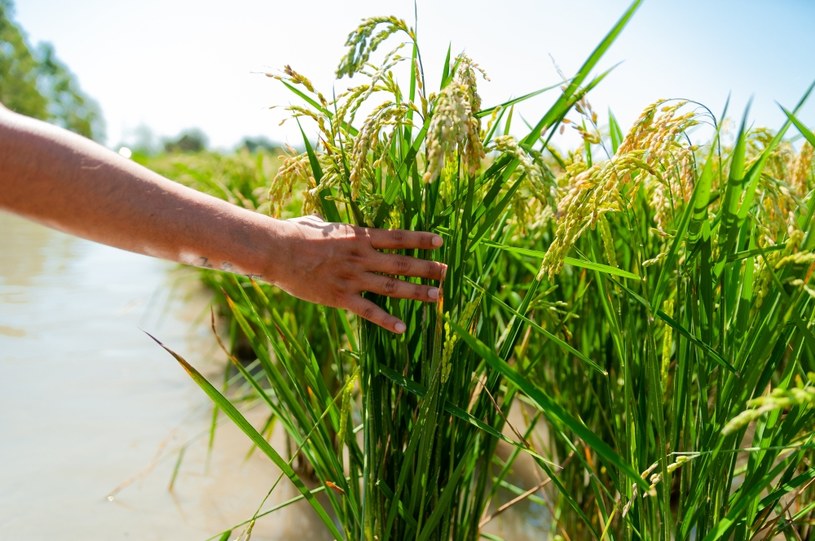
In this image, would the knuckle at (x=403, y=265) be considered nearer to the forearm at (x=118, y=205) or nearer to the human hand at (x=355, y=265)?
the human hand at (x=355, y=265)

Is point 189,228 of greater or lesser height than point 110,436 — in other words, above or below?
above

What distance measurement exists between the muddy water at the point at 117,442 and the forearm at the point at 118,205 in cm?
118

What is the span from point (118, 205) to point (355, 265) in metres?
0.44

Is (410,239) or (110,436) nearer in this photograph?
(410,239)

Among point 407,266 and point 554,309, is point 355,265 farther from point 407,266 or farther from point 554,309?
point 554,309

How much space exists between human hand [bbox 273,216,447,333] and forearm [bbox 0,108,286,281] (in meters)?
0.04

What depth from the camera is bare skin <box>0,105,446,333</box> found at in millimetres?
1058

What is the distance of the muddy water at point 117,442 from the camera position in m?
2.02

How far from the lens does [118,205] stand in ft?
3.53

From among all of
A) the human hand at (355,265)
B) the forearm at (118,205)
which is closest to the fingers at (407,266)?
the human hand at (355,265)

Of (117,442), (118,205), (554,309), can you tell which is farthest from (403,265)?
(117,442)

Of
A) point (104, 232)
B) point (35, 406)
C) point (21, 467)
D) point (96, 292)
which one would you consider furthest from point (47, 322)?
point (104, 232)

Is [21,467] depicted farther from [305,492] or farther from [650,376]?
[650,376]

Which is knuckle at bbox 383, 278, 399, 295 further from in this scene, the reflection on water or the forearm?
the reflection on water
